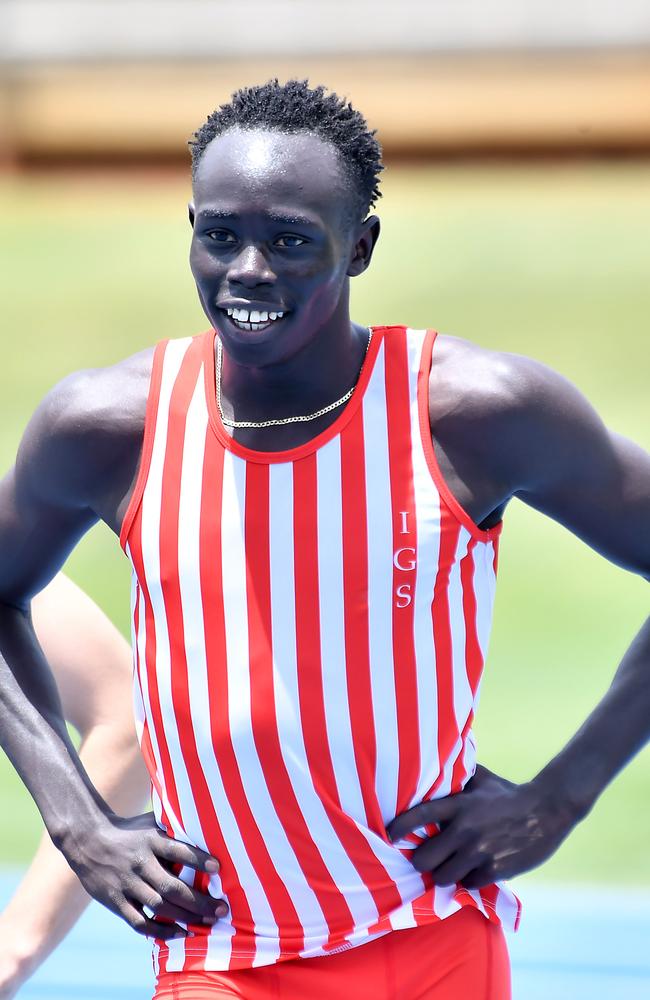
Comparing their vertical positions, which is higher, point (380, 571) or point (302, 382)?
point (302, 382)

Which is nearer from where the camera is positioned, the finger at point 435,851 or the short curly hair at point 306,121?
the short curly hair at point 306,121

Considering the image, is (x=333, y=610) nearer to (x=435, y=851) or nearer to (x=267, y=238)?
(x=435, y=851)

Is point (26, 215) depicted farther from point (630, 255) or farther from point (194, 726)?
point (194, 726)

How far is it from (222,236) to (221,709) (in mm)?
564

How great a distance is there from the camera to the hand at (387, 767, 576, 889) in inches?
77.6

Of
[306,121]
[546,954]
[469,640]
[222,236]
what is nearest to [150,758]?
[469,640]

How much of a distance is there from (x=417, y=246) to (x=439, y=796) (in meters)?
9.57

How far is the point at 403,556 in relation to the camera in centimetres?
188

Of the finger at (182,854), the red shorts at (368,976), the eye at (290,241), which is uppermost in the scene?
the eye at (290,241)

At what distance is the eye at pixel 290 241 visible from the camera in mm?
1812

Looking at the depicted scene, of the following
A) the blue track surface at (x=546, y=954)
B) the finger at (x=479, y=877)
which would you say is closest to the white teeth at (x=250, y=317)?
the finger at (x=479, y=877)

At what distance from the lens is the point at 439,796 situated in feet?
6.57

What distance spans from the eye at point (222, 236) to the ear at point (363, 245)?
Result: 0.18 meters

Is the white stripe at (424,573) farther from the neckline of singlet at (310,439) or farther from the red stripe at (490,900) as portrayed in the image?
the red stripe at (490,900)
